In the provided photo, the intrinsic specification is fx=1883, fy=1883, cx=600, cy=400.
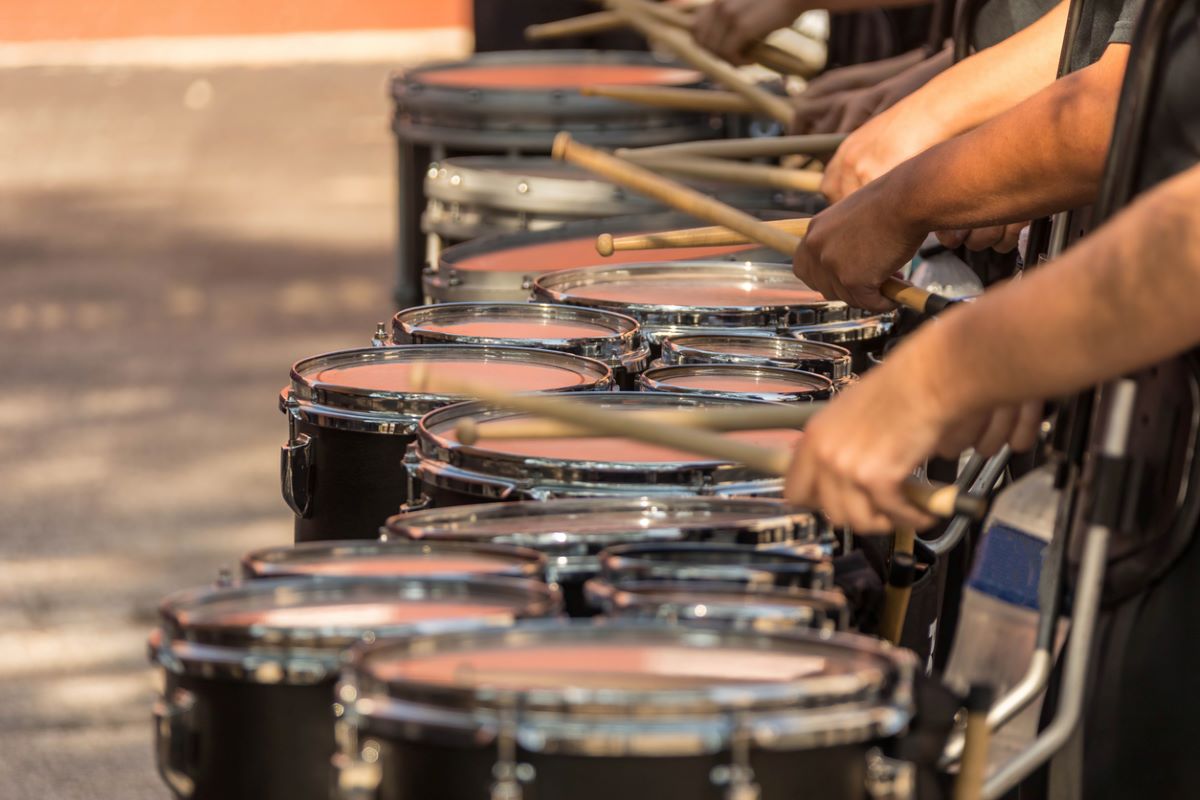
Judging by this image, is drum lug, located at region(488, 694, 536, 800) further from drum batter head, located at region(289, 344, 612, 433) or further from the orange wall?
the orange wall

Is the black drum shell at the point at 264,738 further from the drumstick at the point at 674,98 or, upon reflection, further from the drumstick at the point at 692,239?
the drumstick at the point at 674,98

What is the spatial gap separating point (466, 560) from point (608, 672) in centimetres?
28

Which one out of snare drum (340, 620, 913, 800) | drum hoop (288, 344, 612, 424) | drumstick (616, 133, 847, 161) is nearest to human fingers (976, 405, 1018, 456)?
snare drum (340, 620, 913, 800)

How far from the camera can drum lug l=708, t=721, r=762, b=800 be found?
1.18 m

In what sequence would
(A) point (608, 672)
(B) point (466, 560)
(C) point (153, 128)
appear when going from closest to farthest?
(A) point (608, 672) < (B) point (466, 560) < (C) point (153, 128)

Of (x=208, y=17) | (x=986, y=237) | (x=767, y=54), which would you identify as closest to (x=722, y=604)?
(x=986, y=237)

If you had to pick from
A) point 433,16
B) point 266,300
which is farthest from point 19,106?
point 266,300

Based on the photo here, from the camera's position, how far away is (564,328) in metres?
2.42

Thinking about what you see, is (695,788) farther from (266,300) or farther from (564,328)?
(266,300)

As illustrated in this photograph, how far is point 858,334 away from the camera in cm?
245

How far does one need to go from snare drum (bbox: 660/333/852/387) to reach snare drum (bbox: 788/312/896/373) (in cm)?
5

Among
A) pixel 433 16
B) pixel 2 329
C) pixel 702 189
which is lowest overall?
pixel 2 329

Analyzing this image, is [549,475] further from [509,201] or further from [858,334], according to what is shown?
[509,201]

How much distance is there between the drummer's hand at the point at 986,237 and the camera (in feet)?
8.08
